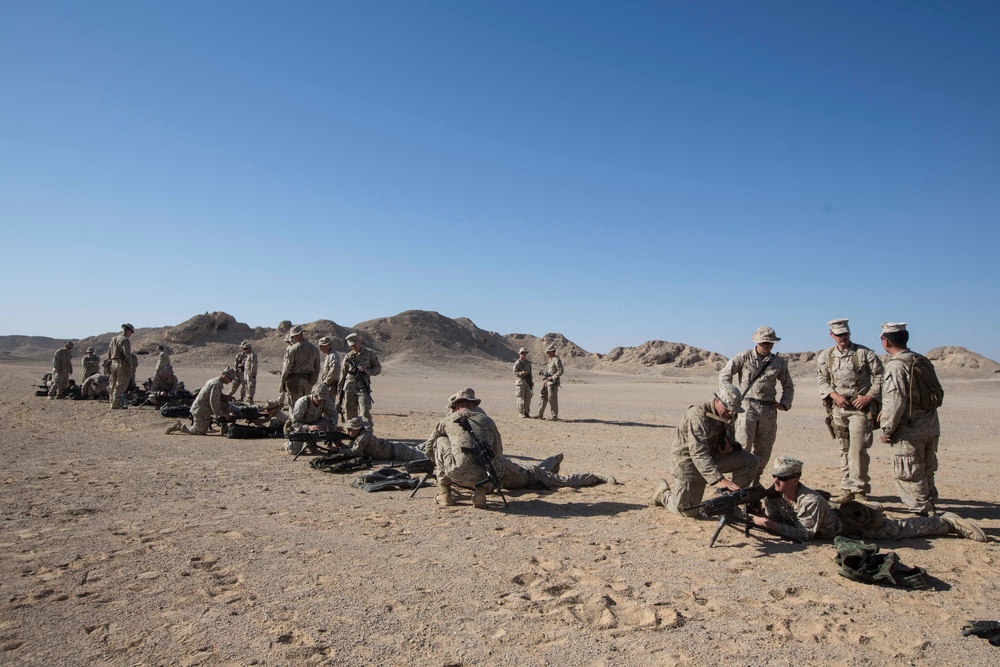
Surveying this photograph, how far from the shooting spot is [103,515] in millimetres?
6164

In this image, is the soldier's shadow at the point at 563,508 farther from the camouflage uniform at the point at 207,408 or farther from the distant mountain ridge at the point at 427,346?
the distant mountain ridge at the point at 427,346

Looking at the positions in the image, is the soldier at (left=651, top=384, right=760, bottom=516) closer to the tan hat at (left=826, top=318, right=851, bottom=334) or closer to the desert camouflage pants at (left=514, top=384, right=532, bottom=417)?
the tan hat at (left=826, top=318, right=851, bottom=334)

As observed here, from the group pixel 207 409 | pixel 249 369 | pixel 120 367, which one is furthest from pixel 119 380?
pixel 207 409

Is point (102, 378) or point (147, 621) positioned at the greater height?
point (102, 378)

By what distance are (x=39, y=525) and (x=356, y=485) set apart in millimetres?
3223

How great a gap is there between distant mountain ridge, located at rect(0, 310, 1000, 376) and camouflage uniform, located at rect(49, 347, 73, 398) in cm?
2810

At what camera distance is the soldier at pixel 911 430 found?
19.7 ft

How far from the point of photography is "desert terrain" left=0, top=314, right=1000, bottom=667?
358 cm

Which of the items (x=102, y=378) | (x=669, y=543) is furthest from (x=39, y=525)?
(x=102, y=378)

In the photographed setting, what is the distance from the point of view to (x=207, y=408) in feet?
39.6

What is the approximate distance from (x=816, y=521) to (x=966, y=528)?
1402 mm

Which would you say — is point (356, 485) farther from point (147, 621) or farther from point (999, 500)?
point (999, 500)

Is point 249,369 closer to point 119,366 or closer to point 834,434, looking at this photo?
point 119,366

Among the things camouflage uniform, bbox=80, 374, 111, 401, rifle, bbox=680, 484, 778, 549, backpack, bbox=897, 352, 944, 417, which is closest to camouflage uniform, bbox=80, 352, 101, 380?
A: camouflage uniform, bbox=80, 374, 111, 401
